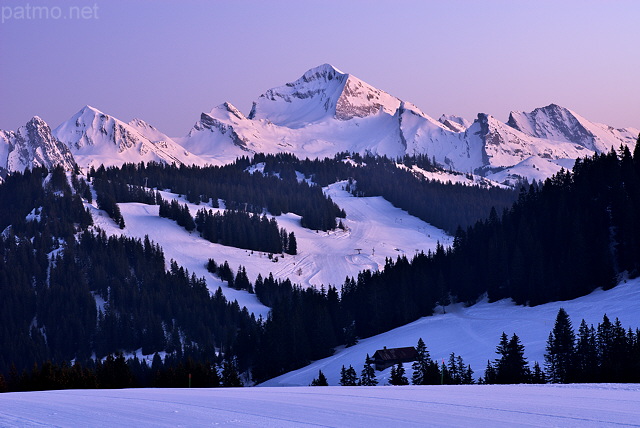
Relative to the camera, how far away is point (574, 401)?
85.0 ft

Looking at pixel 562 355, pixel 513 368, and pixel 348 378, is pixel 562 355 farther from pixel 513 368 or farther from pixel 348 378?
pixel 348 378

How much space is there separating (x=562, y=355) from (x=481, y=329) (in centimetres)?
3323

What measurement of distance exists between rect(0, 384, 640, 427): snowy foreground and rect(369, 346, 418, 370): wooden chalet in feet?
198

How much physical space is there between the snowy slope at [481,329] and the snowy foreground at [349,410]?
44.1 m

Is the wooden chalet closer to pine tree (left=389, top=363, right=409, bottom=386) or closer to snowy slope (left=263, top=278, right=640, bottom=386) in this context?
snowy slope (left=263, top=278, right=640, bottom=386)

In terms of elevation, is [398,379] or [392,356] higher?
[398,379]

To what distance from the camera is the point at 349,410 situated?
941 inches

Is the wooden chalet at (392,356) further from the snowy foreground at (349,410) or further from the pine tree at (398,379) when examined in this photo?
the snowy foreground at (349,410)

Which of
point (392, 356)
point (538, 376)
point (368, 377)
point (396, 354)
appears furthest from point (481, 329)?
point (538, 376)

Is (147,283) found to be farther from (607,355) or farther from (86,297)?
(607,355)

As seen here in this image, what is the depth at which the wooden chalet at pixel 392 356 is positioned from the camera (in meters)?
90.1

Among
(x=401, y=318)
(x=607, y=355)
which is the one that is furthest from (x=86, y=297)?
(x=607, y=355)

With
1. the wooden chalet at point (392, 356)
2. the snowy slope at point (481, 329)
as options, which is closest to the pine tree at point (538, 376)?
the snowy slope at point (481, 329)

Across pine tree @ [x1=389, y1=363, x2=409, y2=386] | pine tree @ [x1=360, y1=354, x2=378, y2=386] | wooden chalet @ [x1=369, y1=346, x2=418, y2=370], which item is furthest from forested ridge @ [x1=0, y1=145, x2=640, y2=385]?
wooden chalet @ [x1=369, y1=346, x2=418, y2=370]
